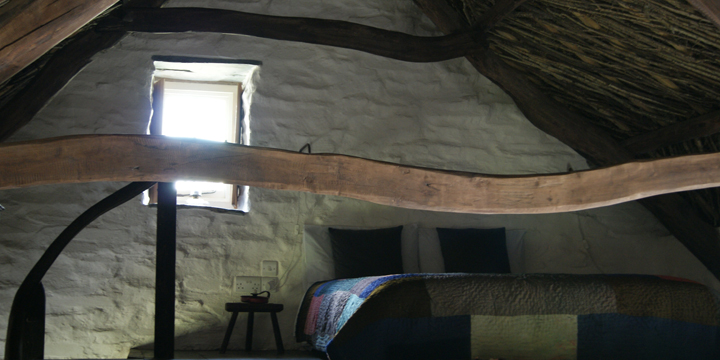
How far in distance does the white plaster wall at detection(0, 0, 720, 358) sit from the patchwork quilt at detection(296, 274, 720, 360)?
190cm

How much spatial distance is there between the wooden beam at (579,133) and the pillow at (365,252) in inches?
51.0

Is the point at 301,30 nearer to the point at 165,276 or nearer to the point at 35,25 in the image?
the point at 165,276

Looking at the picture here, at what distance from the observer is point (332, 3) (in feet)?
14.7

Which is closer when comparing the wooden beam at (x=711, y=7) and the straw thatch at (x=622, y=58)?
the wooden beam at (x=711, y=7)

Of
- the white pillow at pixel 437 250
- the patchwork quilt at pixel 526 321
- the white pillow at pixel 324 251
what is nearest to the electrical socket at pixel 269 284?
the white pillow at pixel 324 251

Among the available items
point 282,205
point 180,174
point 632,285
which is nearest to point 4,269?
point 282,205

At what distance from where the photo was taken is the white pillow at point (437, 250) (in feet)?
13.5

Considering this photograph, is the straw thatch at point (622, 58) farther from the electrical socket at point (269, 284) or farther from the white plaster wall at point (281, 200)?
the electrical socket at point (269, 284)

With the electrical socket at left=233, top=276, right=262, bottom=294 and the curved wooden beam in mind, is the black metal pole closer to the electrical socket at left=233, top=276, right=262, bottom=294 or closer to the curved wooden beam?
the curved wooden beam

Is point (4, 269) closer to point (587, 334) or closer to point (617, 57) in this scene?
point (587, 334)

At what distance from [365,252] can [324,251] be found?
0.27 m

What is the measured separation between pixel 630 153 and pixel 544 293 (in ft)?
8.04

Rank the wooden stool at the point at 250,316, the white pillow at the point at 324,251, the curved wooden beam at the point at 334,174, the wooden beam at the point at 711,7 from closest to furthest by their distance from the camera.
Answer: the curved wooden beam at the point at 334,174, the wooden beam at the point at 711,7, the wooden stool at the point at 250,316, the white pillow at the point at 324,251

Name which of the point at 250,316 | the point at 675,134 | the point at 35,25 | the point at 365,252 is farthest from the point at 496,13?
the point at 35,25
